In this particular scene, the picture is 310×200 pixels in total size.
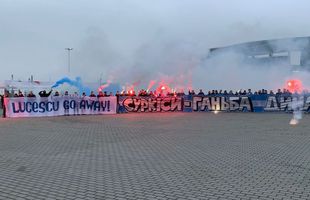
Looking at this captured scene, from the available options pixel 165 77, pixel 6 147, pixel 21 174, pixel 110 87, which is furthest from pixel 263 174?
pixel 110 87

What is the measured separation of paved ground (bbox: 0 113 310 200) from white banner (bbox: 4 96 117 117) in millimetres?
9350

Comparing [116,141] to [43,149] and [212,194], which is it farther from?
[212,194]

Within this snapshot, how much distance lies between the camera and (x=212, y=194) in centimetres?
527

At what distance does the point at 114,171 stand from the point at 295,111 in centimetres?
2037

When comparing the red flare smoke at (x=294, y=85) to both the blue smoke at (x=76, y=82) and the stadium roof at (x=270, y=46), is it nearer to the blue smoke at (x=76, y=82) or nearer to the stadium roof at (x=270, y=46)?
the stadium roof at (x=270, y=46)

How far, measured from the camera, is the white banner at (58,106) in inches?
826

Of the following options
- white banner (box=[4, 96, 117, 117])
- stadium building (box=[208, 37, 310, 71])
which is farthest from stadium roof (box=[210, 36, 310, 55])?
white banner (box=[4, 96, 117, 117])

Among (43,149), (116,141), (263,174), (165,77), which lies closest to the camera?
(263,174)

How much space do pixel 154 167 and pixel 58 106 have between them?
53.3 ft

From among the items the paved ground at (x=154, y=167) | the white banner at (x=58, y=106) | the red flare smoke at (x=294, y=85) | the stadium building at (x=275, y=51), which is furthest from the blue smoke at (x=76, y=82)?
the paved ground at (x=154, y=167)

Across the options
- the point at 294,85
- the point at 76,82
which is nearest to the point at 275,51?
the point at 294,85

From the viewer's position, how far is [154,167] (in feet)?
23.7

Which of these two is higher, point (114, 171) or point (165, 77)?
point (165, 77)

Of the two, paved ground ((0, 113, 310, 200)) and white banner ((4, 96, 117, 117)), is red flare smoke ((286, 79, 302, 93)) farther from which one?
paved ground ((0, 113, 310, 200))
